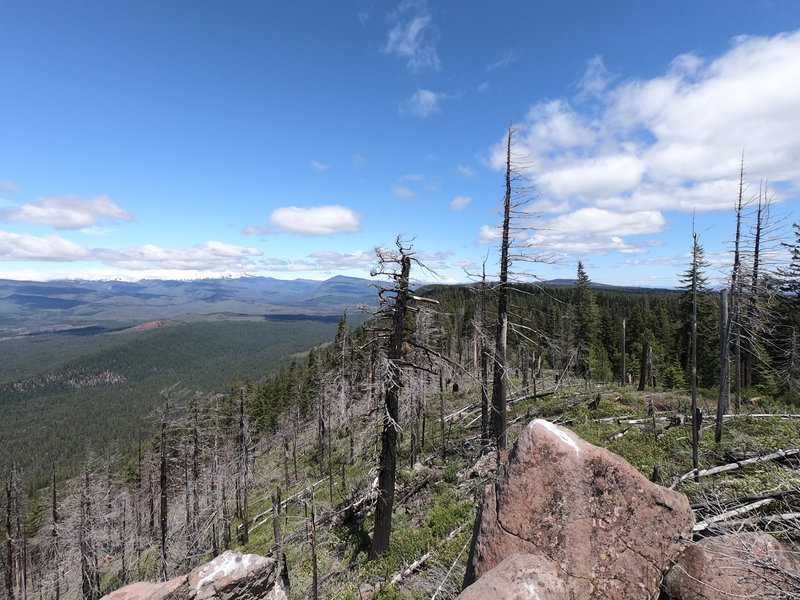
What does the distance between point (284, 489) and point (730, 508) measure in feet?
120

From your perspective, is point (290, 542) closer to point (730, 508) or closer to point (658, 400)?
point (730, 508)

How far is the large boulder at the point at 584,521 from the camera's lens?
5.58 m

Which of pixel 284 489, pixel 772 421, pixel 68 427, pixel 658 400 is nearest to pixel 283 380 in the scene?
pixel 284 489

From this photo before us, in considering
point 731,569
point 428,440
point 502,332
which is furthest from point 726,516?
point 428,440

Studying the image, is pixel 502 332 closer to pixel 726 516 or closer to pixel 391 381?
pixel 391 381

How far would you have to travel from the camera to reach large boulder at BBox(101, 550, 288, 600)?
9.70 m

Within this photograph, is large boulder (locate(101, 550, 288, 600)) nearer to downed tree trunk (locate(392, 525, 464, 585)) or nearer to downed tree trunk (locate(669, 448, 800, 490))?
downed tree trunk (locate(392, 525, 464, 585))

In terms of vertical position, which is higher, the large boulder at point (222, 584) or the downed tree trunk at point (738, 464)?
the downed tree trunk at point (738, 464)

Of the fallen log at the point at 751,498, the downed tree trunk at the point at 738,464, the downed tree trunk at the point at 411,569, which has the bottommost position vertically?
the downed tree trunk at the point at 411,569

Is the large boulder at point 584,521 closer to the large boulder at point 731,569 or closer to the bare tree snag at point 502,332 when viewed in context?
the large boulder at point 731,569

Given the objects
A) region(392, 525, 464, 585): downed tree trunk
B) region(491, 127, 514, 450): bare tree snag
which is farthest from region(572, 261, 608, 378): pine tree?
region(392, 525, 464, 585): downed tree trunk

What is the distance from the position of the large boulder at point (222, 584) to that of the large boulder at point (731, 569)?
33.8ft

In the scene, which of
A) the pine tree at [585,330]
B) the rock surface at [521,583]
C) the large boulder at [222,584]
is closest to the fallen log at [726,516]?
the rock surface at [521,583]

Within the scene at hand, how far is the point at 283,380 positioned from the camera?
6469 centimetres
